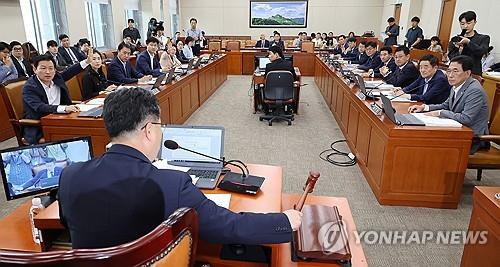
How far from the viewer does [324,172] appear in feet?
11.2

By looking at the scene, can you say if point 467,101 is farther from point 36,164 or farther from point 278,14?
point 278,14

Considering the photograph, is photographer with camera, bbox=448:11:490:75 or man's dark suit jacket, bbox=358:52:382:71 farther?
man's dark suit jacket, bbox=358:52:382:71

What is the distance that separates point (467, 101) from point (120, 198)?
108 inches

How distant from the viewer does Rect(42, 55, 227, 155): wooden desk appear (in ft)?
9.05

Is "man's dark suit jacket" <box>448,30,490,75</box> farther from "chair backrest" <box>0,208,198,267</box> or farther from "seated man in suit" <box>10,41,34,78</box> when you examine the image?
"seated man in suit" <box>10,41,34,78</box>

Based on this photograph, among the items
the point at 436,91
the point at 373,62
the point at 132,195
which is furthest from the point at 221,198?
the point at 373,62

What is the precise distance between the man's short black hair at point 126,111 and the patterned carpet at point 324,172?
1.73 m

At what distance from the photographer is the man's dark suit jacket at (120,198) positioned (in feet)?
3.00

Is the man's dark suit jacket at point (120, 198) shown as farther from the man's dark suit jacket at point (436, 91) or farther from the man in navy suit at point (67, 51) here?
the man in navy suit at point (67, 51)

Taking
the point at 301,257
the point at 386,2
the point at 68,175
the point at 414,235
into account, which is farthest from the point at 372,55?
the point at 386,2

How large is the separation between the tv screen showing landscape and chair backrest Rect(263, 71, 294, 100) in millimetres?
9811

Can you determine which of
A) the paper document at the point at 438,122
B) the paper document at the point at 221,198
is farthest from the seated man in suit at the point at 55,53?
the paper document at the point at 438,122

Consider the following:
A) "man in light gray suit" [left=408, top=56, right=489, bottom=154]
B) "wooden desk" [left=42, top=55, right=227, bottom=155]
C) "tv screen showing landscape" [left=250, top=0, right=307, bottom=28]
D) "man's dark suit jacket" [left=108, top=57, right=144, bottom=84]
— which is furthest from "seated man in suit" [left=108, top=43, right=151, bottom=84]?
"tv screen showing landscape" [left=250, top=0, right=307, bottom=28]

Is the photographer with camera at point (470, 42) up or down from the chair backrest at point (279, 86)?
up
